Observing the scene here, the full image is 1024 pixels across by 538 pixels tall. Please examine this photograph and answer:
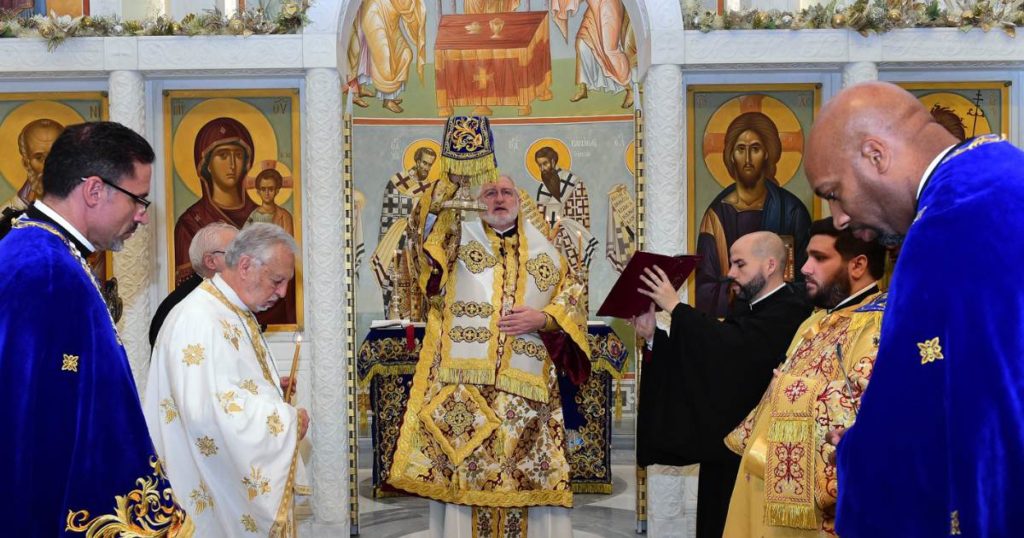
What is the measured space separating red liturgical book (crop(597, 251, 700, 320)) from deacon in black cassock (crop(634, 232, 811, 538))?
55 mm

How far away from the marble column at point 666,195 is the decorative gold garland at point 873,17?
442 millimetres

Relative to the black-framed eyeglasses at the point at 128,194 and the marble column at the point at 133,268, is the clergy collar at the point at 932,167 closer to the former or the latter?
the black-framed eyeglasses at the point at 128,194

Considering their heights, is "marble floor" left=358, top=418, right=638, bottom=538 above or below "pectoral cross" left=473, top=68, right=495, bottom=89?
below

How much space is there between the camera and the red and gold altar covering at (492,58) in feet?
36.3

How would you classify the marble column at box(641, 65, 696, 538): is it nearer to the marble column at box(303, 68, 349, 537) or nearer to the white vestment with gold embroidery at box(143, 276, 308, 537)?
the marble column at box(303, 68, 349, 537)

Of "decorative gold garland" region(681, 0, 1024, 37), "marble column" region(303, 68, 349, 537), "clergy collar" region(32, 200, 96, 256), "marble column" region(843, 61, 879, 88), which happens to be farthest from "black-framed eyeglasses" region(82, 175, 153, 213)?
"marble column" region(843, 61, 879, 88)

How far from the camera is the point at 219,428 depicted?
356 centimetres

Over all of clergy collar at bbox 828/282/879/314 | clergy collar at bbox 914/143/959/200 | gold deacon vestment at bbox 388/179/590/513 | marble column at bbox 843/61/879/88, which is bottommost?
gold deacon vestment at bbox 388/179/590/513

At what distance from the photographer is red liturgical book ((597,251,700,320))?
4.65 metres

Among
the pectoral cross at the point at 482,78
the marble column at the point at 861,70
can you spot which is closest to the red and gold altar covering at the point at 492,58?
the pectoral cross at the point at 482,78

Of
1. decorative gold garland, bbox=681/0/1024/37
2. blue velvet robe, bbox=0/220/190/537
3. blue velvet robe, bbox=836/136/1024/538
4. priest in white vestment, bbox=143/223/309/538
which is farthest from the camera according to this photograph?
decorative gold garland, bbox=681/0/1024/37

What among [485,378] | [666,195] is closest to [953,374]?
[485,378]

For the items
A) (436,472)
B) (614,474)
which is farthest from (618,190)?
(436,472)

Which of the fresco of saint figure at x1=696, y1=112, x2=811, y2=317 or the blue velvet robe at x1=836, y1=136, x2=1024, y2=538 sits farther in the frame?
the fresco of saint figure at x1=696, y1=112, x2=811, y2=317
